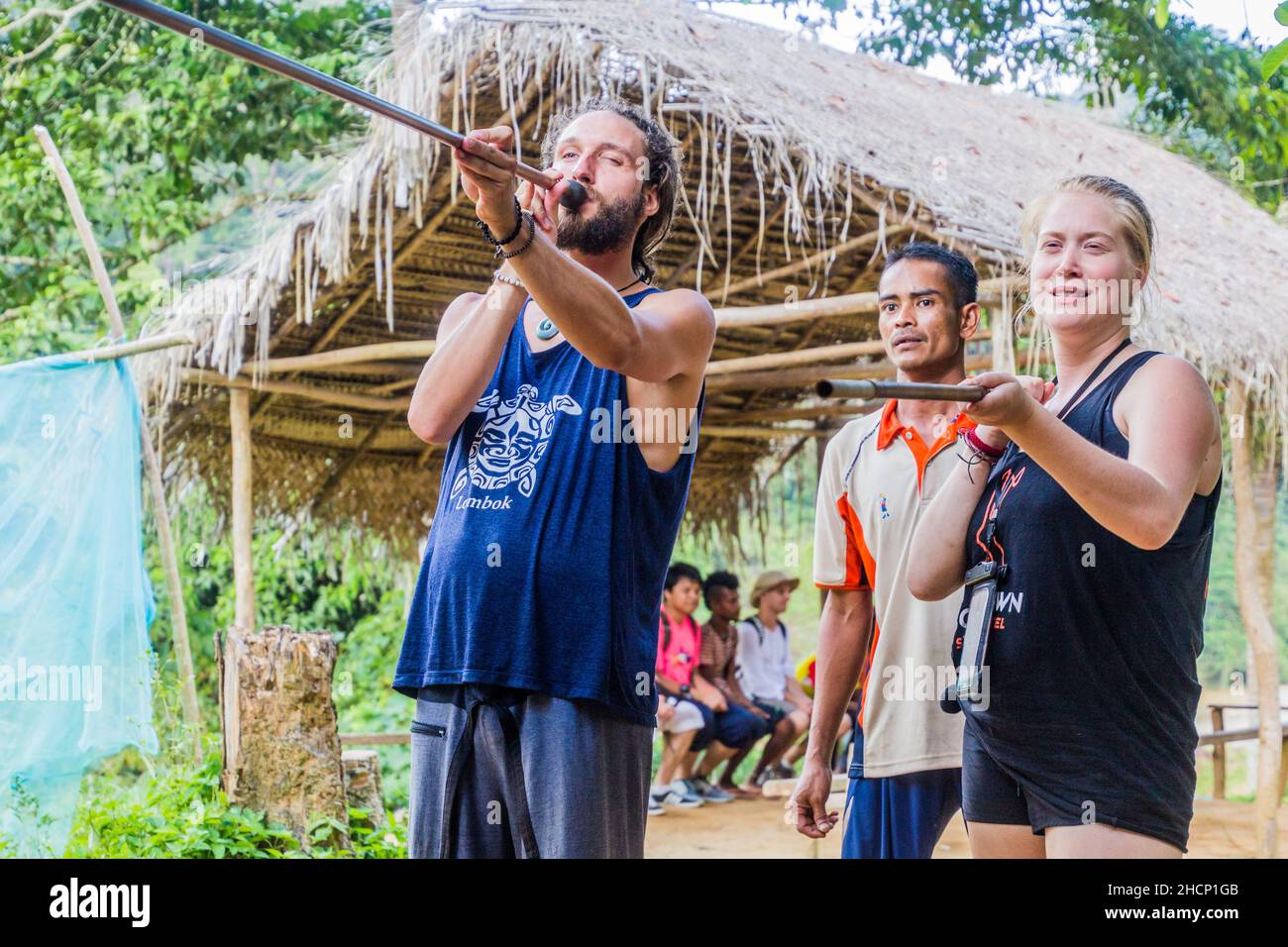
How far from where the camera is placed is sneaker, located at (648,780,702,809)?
7.46 metres

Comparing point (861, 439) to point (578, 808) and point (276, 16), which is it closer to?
point (578, 808)

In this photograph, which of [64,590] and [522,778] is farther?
[64,590]

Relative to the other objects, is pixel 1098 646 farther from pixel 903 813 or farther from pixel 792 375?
pixel 792 375

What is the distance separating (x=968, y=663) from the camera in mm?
1964

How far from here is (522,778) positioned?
1.94 metres

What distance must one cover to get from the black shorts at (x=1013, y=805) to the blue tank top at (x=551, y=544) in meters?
0.47

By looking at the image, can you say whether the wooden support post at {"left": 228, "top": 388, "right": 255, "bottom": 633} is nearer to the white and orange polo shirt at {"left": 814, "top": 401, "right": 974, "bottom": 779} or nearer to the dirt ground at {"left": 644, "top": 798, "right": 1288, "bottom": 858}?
the dirt ground at {"left": 644, "top": 798, "right": 1288, "bottom": 858}

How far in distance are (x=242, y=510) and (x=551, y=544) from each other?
494 cm

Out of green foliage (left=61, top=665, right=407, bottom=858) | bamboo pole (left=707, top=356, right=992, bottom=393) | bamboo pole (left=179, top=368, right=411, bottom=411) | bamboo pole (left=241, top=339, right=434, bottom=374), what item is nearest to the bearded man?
green foliage (left=61, top=665, right=407, bottom=858)

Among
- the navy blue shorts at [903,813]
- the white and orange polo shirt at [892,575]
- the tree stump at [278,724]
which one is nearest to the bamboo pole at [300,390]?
the tree stump at [278,724]

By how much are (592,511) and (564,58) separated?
3.99m

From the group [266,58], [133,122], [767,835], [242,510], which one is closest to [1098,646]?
[266,58]

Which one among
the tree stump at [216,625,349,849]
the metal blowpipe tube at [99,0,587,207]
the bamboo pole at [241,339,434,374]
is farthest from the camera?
the bamboo pole at [241,339,434,374]

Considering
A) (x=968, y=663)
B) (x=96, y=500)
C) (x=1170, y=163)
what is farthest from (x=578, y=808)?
(x=1170, y=163)
